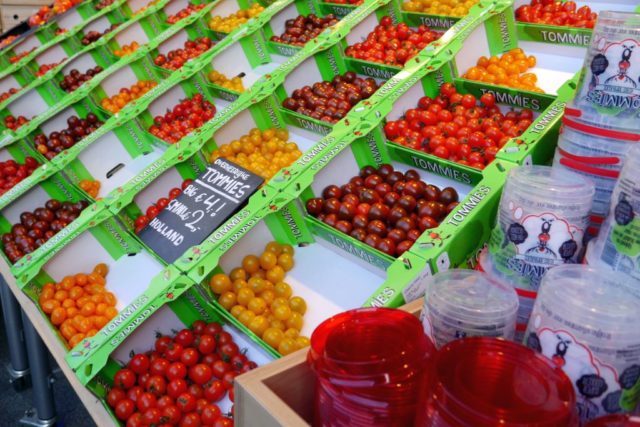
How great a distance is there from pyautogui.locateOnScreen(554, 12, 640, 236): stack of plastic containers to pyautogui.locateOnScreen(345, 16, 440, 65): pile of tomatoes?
2.04 m

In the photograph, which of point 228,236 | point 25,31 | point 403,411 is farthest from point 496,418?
point 25,31

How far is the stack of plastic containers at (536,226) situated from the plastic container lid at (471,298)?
110 millimetres

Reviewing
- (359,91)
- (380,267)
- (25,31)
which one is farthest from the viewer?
(25,31)

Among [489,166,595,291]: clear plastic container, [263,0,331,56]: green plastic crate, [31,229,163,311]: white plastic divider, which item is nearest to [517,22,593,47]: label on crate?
[263,0,331,56]: green plastic crate

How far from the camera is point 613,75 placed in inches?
53.1

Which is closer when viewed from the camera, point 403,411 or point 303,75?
point 403,411

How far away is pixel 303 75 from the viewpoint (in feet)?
11.8

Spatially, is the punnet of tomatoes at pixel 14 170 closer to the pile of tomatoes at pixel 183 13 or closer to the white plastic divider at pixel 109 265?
the white plastic divider at pixel 109 265

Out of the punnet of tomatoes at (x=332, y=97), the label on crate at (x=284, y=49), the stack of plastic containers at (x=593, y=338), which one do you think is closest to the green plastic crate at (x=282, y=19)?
the label on crate at (x=284, y=49)

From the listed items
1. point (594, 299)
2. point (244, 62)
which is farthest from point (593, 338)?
point (244, 62)

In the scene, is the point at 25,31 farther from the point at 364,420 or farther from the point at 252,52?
the point at 364,420

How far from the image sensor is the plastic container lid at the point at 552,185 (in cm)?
125

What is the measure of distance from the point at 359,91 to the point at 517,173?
2.11 metres

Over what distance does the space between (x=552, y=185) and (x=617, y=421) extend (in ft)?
1.92
